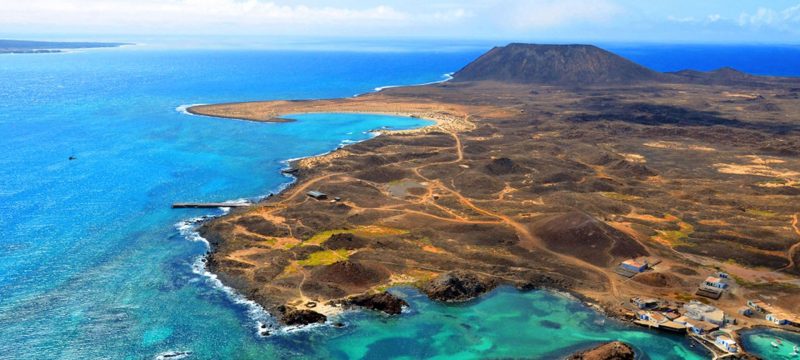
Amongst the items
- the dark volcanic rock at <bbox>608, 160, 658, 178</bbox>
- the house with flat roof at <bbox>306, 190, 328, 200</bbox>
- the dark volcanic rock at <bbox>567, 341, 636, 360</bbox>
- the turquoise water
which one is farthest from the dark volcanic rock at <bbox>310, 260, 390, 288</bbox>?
the dark volcanic rock at <bbox>608, 160, 658, 178</bbox>

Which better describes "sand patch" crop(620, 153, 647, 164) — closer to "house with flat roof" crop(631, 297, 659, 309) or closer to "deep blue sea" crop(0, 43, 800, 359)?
"house with flat roof" crop(631, 297, 659, 309)

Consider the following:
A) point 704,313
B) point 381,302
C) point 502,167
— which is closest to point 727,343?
point 704,313

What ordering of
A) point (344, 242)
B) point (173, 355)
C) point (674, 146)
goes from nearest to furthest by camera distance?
point (173, 355)
point (344, 242)
point (674, 146)

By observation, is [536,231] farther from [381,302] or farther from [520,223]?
[381,302]

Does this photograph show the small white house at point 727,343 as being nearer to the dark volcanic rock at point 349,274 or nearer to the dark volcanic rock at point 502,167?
the dark volcanic rock at point 349,274

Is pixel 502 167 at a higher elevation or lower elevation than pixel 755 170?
lower
